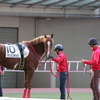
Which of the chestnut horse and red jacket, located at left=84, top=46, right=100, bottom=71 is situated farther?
the chestnut horse

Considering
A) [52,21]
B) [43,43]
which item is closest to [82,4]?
[52,21]

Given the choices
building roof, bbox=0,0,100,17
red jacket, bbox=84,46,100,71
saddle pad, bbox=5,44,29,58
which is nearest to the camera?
red jacket, bbox=84,46,100,71

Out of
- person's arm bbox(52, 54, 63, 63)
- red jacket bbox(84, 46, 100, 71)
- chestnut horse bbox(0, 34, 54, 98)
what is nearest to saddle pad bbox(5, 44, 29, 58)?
A: chestnut horse bbox(0, 34, 54, 98)

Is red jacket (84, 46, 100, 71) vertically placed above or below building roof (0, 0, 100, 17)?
below

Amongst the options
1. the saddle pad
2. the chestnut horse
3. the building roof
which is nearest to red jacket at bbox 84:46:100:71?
the chestnut horse

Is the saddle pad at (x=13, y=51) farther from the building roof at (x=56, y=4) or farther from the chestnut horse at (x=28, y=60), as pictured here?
the building roof at (x=56, y=4)

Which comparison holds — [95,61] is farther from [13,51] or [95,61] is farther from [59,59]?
[13,51]

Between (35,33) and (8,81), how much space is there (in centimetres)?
290

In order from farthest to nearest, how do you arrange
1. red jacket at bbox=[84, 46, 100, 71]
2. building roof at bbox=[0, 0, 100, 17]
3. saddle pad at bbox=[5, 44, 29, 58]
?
building roof at bbox=[0, 0, 100, 17] < saddle pad at bbox=[5, 44, 29, 58] < red jacket at bbox=[84, 46, 100, 71]

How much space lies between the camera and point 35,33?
1703 cm

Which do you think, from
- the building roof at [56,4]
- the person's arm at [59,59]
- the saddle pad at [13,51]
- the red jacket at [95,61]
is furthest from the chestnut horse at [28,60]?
the building roof at [56,4]

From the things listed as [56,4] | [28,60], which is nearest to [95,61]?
[28,60]

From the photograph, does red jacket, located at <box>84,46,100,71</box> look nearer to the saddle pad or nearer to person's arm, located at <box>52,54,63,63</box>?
person's arm, located at <box>52,54,63,63</box>

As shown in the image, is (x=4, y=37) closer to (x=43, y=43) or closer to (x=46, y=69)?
(x=46, y=69)
